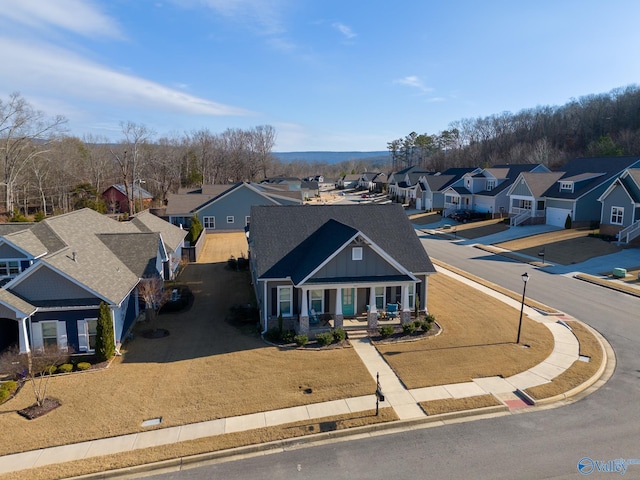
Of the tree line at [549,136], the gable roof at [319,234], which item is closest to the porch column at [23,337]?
the gable roof at [319,234]

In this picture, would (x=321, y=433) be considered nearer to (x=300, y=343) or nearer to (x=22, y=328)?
(x=300, y=343)

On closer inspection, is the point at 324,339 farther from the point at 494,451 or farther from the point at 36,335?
the point at 36,335

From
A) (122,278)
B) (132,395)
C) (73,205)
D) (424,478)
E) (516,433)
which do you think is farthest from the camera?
(73,205)

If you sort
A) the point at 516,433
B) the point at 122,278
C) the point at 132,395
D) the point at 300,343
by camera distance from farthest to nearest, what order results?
the point at 122,278 → the point at 300,343 → the point at 132,395 → the point at 516,433

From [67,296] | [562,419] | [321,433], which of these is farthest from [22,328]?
[562,419]

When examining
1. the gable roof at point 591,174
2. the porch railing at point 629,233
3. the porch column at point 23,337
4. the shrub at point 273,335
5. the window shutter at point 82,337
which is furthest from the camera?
the gable roof at point 591,174

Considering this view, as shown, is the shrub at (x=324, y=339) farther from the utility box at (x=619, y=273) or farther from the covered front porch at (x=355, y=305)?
the utility box at (x=619, y=273)
